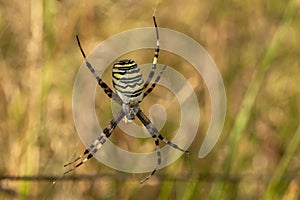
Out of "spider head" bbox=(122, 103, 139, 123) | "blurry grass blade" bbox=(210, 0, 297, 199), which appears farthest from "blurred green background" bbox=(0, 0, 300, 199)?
"spider head" bbox=(122, 103, 139, 123)

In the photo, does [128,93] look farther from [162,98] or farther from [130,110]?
[162,98]

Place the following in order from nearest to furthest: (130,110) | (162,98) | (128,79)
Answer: (128,79), (130,110), (162,98)

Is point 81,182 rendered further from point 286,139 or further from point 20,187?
point 286,139

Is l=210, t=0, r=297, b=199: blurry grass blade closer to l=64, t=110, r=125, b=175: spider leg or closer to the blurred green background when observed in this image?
the blurred green background

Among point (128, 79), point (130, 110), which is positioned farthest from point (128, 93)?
point (130, 110)

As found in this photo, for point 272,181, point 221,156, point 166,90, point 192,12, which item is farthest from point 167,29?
point 272,181

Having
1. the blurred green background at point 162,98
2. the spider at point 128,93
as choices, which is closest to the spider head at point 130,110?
the spider at point 128,93
